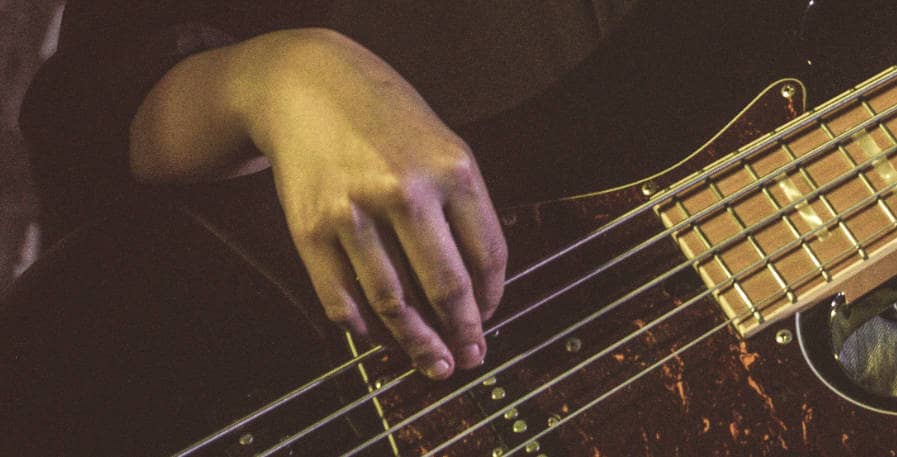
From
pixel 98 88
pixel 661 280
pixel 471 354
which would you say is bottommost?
pixel 661 280

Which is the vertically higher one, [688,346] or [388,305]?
[388,305]

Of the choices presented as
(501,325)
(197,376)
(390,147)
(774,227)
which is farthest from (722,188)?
(197,376)

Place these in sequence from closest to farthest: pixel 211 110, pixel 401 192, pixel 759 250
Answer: pixel 401 192 → pixel 211 110 → pixel 759 250

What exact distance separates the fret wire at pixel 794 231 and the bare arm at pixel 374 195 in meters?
0.35

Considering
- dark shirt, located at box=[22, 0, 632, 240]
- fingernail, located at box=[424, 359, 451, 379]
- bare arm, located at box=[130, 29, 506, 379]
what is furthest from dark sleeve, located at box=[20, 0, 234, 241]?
fingernail, located at box=[424, 359, 451, 379]

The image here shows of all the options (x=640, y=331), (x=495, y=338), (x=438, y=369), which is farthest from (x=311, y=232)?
(x=640, y=331)

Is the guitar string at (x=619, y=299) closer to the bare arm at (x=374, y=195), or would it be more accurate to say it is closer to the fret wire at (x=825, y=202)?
the fret wire at (x=825, y=202)

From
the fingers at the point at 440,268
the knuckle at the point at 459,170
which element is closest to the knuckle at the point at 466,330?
the fingers at the point at 440,268

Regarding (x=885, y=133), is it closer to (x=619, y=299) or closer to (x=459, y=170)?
(x=619, y=299)

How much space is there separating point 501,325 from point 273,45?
32cm

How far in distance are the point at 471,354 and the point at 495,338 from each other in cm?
13

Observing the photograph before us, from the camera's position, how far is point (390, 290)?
1.54ft

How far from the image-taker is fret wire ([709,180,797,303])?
686 mm

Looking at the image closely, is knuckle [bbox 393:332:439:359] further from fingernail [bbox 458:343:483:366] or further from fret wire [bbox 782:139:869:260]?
fret wire [bbox 782:139:869:260]
